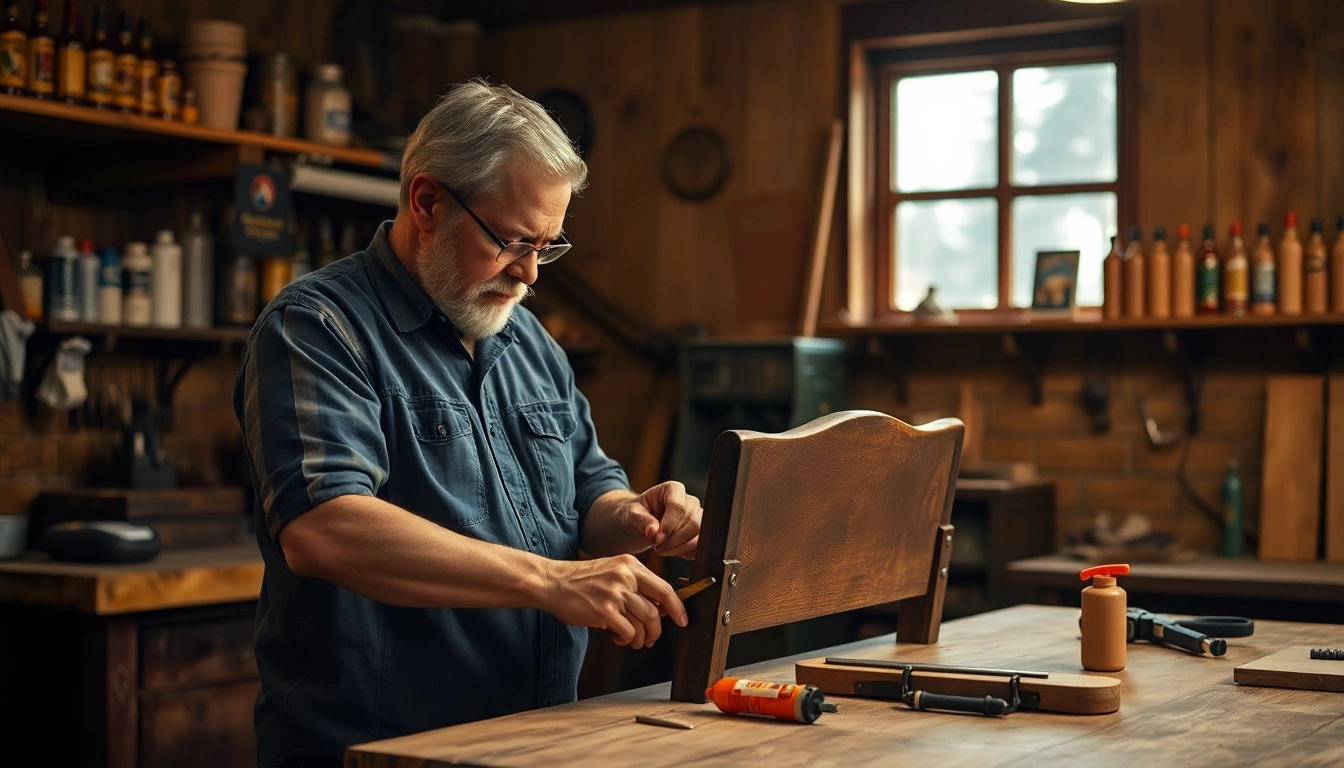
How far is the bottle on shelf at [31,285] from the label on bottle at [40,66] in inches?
17.2

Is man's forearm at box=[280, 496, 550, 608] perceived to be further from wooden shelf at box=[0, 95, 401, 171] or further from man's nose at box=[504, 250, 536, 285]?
wooden shelf at box=[0, 95, 401, 171]

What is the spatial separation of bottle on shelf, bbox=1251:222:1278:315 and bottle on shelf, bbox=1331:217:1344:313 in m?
0.15

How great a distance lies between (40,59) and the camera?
11.9ft

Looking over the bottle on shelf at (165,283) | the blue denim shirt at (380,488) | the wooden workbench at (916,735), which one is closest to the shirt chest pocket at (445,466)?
the blue denim shirt at (380,488)

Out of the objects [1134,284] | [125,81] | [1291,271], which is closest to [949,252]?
[1134,284]

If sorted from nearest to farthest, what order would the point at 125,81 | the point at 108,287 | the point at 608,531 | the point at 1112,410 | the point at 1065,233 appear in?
the point at 608,531, the point at 125,81, the point at 108,287, the point at 1112,410, the point at 1065,233

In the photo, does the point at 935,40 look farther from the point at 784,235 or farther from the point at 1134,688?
the point at 1134,688

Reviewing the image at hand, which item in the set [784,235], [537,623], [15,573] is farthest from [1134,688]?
[784,235]

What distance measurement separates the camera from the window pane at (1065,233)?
4469mm

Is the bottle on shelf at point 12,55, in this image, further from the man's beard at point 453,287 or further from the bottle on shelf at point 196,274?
the man's beard at point 453,287

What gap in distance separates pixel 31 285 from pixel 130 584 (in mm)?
1045

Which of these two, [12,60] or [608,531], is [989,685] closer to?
[608,531]

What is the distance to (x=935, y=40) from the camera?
4672 millimetres

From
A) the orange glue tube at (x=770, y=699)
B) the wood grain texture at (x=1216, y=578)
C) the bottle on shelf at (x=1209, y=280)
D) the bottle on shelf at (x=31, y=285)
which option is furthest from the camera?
the bottle on shelf at (x=1209, y=280)
